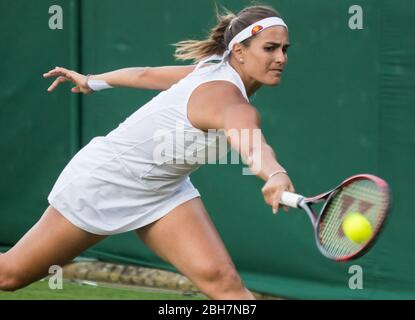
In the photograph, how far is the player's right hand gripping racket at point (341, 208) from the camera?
3.16 meters

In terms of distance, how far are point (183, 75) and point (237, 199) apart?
169cm

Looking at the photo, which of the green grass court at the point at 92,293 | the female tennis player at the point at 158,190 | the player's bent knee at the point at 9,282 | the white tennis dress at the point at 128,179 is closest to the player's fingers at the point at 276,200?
the female tennis player at the point at 158,190

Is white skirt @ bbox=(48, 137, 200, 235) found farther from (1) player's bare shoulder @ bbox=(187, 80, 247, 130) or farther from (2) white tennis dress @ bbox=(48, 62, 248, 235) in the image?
(1) player's bare shoulder @ bbox=(187, 80, 247, 130)

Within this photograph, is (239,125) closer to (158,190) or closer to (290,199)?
(290,199)

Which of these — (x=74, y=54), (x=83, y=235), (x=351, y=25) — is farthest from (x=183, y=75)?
(x=74, y=54)

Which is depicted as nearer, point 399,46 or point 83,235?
point 83,235

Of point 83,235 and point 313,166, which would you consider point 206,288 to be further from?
point 313,166

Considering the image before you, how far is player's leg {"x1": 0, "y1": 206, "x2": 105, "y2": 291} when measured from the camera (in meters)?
4.11

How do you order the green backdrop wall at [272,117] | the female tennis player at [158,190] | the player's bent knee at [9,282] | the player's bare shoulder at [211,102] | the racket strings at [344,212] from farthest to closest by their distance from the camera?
the green backdrop wall at [272,117] → the player's bent knee at [9,282] → the female tennis player at [158,190] → the player's bare shoulder at [211,102] → the racket strings at [344,212]

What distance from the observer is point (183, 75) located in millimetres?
4457

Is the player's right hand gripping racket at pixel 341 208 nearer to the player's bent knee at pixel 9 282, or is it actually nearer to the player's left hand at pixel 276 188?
the player's left hand at pixel 276 188

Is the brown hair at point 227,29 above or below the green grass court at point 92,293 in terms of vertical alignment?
above

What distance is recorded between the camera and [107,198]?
161 inches

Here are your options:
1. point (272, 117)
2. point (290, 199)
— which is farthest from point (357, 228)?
point (272, 117)
